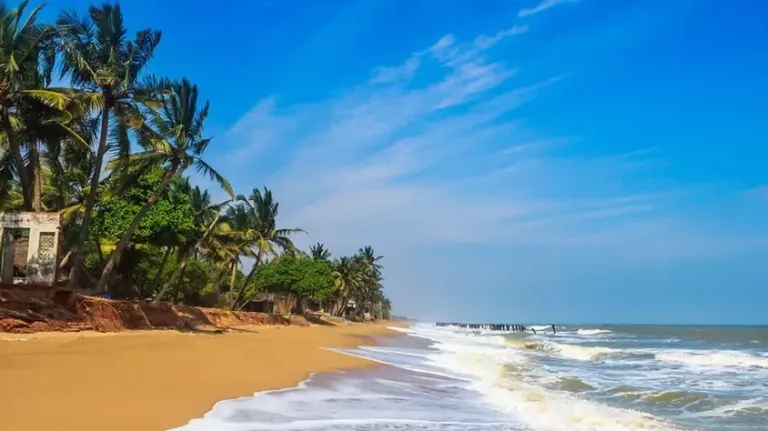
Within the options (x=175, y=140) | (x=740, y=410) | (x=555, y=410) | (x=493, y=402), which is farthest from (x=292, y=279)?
(x=555, y=410)

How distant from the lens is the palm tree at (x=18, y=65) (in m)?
15.7

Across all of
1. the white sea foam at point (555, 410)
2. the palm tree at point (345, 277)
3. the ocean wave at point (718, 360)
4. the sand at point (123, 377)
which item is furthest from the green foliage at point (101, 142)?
the palm tree at point (345, 277)

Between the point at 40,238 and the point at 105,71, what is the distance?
549 cm

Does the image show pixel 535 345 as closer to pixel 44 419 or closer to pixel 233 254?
pixel 233 254

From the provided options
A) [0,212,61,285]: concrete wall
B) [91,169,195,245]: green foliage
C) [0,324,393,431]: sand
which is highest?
[91,169,195,245]: green foliage

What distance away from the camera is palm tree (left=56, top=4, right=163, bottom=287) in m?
18.3

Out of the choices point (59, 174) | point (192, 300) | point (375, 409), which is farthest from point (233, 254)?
point (375, 409)

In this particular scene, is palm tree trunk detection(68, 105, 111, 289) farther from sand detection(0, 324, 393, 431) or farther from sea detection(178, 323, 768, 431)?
sea detection(178, 323, 768, 431)

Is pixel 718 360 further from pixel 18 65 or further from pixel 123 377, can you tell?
pixel 18 65

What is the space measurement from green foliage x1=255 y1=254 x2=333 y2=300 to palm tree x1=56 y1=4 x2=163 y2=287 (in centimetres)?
2747

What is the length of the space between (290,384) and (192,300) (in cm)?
3129

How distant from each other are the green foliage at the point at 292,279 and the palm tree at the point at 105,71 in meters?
27.5

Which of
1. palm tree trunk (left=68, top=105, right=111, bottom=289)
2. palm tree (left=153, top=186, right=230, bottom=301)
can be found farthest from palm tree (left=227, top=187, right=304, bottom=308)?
palm tree trunk (left=68, top=105, right=111, bottom=289)

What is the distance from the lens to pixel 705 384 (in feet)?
51.6
